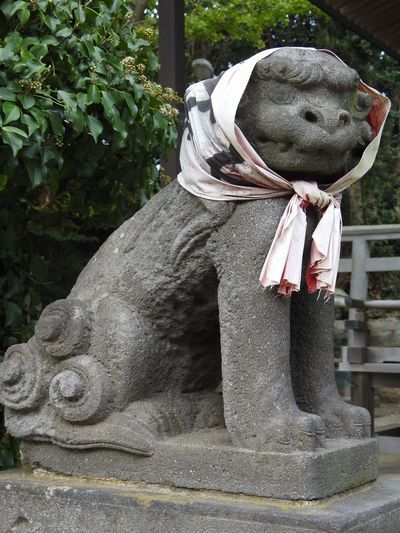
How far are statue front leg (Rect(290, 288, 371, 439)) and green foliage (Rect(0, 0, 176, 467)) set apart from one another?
1029mm

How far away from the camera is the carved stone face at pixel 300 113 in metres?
2.37

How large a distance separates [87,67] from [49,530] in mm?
1628

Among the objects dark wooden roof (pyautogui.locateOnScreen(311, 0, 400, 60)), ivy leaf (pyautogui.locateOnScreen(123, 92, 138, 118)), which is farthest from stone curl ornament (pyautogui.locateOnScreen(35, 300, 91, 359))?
dark wooden roof (pyautogui.locateOnScreen(311, 0, 400, 60))

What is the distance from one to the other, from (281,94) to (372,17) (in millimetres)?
2784

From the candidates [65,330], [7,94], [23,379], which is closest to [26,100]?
[7,94]

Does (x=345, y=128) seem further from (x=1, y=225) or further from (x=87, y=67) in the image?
(x=1, y=225)

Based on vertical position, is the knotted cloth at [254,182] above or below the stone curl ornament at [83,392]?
above

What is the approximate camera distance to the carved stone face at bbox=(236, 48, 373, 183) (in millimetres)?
2371

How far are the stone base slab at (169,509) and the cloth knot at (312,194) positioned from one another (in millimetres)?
805

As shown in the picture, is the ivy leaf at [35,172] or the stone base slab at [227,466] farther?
the ivy leaf at [35,172]

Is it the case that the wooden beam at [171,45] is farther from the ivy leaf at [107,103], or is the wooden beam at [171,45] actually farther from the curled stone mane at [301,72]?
the curled stone mane at [301,72]

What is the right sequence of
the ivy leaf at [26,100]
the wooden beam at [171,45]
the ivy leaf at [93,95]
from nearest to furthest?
the ivy leaf at [26,100] < the ivy leaf at [93,95] < the wooden beam at [171,45]

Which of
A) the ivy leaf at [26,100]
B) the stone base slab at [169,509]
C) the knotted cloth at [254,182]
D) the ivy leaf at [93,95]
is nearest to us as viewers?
the stone base slab at [169,509]

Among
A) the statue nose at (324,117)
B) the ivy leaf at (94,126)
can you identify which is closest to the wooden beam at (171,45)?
the ivy leaf at (94,126)
